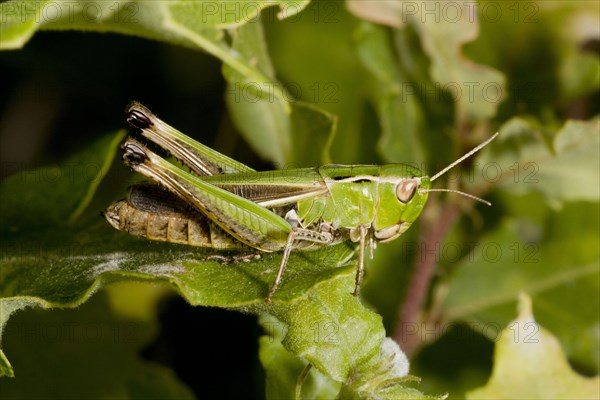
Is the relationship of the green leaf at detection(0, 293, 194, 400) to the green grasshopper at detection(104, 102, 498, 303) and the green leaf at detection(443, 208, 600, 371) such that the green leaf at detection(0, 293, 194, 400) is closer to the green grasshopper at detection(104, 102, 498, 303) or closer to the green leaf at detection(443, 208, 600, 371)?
the green grasshopper at detection(104, 102, 498, 303)

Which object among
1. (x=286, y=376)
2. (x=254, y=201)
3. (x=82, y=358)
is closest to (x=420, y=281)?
(x=254, y=201)

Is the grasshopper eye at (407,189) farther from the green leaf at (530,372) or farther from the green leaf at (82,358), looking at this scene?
the green leaf at (82,358)

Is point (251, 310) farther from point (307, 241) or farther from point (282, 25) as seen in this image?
point (282, 25)

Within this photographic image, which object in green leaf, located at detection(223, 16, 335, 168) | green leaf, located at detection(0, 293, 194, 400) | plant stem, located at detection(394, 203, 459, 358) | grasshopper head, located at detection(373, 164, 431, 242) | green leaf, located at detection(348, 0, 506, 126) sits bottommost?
green leaf, located at detection(0, 293, 194, 400)

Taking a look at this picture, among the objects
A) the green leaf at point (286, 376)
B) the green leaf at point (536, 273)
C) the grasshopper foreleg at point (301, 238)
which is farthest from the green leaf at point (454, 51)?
the green leaf at point (286, 376)

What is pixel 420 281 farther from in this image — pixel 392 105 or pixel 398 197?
pixel 392 105

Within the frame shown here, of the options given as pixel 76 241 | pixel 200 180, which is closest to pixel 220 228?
pixel 200 180

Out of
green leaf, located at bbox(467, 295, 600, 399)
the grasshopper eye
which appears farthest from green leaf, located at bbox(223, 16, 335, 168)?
green leaf, located at bbox(467, 295, 600, 399)
